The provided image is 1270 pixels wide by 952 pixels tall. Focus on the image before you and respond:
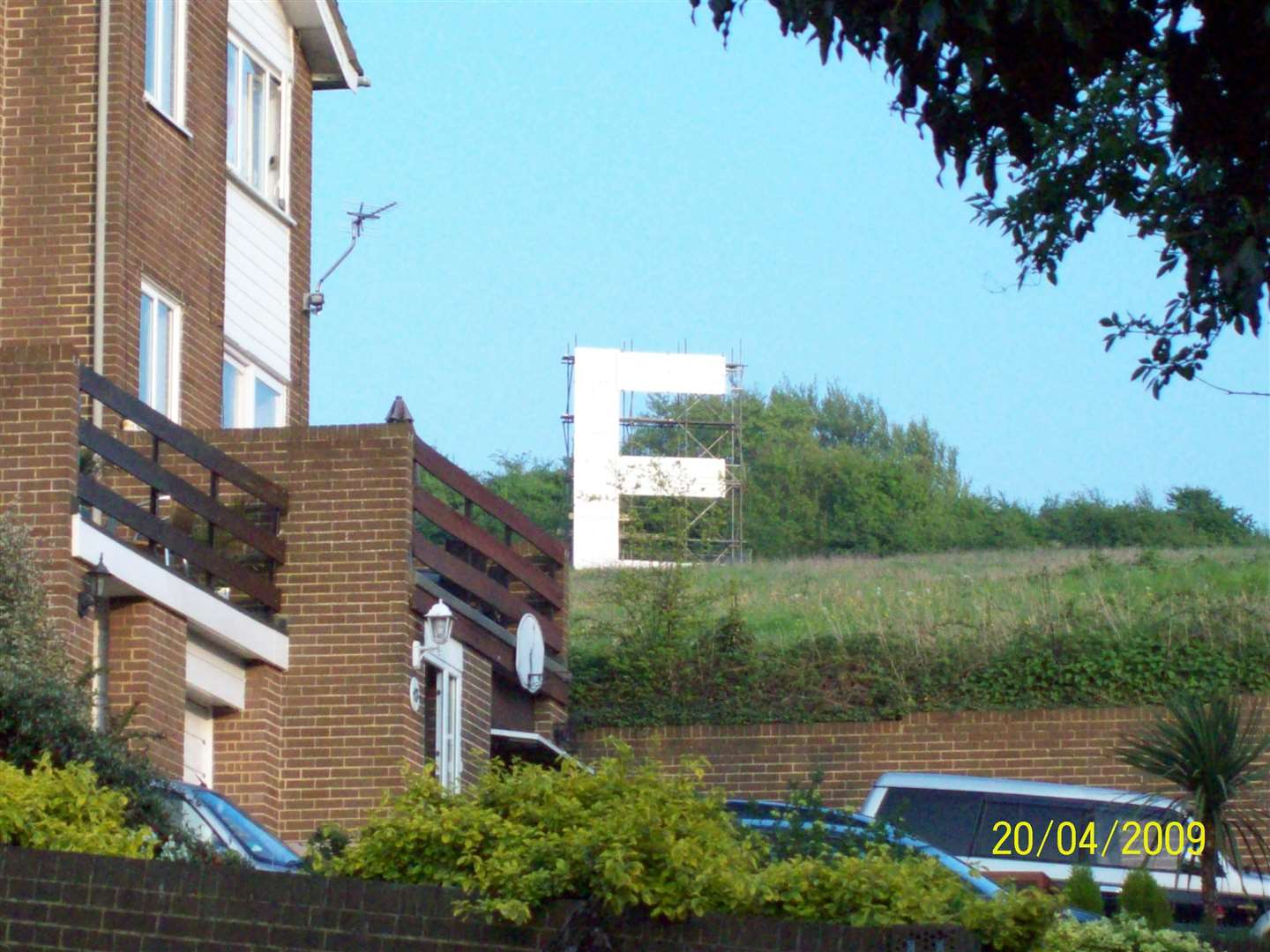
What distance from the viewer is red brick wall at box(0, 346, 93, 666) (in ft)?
47.1

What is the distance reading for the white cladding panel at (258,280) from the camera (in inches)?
822

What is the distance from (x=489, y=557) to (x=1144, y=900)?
7433mm

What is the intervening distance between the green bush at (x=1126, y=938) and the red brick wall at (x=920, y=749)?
10359mm

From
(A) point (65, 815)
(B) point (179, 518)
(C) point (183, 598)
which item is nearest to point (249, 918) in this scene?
(A) point (65, 815)

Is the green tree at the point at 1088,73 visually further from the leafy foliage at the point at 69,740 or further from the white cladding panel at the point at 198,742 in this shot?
the white cladding panel at the point at 198,742

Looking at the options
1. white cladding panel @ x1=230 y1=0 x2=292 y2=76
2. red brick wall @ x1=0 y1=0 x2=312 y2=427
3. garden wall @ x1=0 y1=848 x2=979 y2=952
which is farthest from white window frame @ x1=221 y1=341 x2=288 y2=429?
garden wall @ x1=0 y1=848 x2=979 y2=952

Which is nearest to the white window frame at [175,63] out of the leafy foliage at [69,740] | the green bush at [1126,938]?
the leafy foliage at [69,740]

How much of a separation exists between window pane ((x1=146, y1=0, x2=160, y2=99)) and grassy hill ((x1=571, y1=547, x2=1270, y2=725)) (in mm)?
8683

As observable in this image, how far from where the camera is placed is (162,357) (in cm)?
1923

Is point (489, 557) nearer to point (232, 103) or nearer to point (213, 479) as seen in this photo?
point (213, 479)

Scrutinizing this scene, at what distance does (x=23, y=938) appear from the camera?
9148 mm

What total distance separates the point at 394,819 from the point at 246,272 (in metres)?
12.8

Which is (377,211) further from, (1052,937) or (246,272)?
(1052,937)

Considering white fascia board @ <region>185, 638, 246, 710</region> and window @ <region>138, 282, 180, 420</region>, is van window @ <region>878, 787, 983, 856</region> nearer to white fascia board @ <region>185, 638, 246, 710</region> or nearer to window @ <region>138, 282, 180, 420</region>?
white fascia board @ <region>185, 638, 246, 710</region>
